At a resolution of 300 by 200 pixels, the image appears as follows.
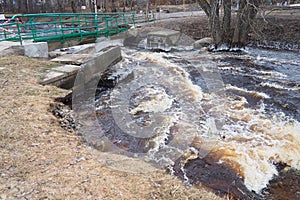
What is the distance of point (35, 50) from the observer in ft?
28.8

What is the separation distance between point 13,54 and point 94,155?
6131 mm

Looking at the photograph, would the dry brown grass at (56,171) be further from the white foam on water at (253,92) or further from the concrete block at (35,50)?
the white foam on water at (253,92)

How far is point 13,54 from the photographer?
825 centimetres

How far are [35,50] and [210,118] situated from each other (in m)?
6.54

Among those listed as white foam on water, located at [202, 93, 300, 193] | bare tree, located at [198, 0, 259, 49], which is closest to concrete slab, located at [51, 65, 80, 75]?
white foam on water, located at [202, 93, 300, 193]

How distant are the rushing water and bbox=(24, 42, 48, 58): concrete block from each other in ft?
8.35

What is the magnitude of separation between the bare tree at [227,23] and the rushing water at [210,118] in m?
3.46

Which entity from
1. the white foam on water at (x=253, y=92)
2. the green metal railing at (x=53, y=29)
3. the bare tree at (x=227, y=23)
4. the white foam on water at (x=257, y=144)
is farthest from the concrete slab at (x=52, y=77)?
the bare tree at (x=227, y=23)

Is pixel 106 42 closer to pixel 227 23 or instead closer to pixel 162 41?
pixel 162 41

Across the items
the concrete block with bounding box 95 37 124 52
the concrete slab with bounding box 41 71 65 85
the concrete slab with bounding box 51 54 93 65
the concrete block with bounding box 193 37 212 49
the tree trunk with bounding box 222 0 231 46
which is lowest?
the concrete slab with bounding box 41 71 65 85

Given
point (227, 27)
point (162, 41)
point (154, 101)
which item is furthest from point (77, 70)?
point (227, 27)

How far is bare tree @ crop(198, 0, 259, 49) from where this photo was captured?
1289cm

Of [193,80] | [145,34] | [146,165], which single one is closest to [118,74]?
[193,80]

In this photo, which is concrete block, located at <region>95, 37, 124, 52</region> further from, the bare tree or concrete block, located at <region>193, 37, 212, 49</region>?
the bare tree
